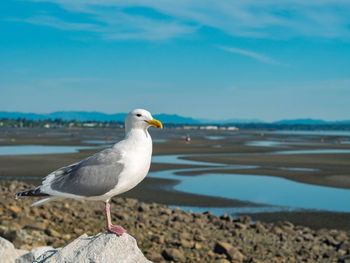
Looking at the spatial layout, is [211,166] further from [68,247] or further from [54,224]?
[68,247]

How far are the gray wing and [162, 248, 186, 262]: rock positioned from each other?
23.5 feet

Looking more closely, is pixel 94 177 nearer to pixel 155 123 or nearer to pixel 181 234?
pixel 155 123

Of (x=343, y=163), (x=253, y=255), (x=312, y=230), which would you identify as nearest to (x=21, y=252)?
(x=253, y=255)

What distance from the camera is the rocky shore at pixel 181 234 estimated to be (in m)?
14.7

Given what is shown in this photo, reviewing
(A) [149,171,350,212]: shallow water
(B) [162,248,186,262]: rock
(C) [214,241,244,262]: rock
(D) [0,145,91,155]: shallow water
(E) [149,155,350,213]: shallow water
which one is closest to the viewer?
(B) [162,248,186,262]: rock

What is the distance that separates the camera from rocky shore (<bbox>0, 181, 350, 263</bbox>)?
48.1 feet

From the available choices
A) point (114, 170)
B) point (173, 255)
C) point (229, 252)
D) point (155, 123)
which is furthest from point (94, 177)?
point (229, 252)

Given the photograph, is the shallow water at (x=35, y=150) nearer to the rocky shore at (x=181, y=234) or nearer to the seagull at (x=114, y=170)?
the rocky shore at (x=181, y=234)

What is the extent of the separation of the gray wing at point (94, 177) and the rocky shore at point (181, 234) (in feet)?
22.9

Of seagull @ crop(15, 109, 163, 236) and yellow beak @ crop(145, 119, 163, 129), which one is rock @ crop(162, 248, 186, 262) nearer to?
seagull @ crop(15, 109, 163, 236)

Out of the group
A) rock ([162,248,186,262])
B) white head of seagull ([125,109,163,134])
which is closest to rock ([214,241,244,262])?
rock ([162,248,186,262])

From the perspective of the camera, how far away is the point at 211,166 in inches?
1809

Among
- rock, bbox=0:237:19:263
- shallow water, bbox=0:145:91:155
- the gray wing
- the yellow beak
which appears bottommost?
shallow water, bbox=0:145:91:155

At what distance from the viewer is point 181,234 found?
16.4 meters
